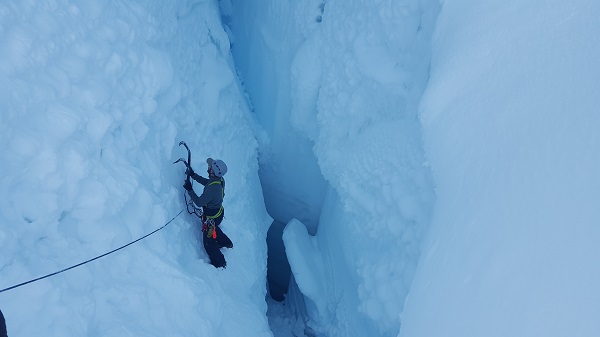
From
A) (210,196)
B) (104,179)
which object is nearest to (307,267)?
(210,196)

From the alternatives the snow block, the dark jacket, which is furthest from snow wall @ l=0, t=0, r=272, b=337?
the snow block

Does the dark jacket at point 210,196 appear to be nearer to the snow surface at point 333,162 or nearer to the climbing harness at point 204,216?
the climbing harness at point 204,216

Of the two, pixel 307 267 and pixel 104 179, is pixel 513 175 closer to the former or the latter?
pixel 104 179

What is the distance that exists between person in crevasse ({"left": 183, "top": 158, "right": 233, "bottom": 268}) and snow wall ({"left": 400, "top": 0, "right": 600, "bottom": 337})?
1621mm

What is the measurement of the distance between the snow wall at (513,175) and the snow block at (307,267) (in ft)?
9.36

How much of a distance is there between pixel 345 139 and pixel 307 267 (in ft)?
5.18

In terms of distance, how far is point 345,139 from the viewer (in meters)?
4.45

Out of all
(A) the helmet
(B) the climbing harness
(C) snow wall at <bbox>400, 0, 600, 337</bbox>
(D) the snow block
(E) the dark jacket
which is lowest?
(D) the snow block

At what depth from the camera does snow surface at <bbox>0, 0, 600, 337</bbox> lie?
70.2 inches

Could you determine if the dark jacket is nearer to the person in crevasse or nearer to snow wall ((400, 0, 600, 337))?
the person in crevasse

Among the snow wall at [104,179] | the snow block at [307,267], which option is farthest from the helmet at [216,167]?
the snow block at [307,267]

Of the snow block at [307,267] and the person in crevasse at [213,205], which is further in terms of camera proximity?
the snow block at [307,267]

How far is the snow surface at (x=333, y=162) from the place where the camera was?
5.85 feet

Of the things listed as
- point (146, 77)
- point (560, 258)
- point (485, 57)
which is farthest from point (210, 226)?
point (560, 258)
